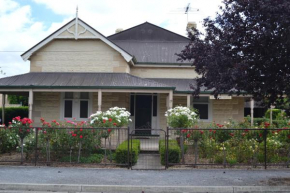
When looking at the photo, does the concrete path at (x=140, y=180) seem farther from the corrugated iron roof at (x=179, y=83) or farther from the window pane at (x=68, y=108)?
the corrugated iron roof at (x=179, y=83)

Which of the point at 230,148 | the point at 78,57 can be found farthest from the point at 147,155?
the point at 78,57

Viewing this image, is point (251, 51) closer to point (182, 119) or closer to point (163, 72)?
point (182, 119)

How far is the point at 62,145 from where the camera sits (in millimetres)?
11375

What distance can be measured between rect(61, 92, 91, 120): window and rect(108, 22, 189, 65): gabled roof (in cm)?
371

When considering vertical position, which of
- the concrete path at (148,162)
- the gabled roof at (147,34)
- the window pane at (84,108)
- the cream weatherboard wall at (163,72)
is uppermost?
the gabled roof at (147,34)

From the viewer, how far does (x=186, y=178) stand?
9.31 meters

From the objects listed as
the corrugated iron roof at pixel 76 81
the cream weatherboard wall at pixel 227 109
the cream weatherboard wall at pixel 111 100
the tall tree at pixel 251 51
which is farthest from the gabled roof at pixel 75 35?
the tall tree at pixel 251 51

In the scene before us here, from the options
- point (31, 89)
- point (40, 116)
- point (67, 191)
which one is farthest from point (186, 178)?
point (40, 116)

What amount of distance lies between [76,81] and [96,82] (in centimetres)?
105

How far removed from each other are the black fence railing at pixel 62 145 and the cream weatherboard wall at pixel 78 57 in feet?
21.5

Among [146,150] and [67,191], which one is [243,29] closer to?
[67,191]

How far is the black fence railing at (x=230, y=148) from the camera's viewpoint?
36.2 feet

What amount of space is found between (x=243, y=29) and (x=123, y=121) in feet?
21.8

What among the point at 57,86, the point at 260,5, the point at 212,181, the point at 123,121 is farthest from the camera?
the point at 57,86
